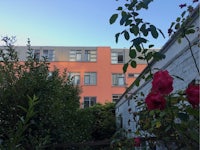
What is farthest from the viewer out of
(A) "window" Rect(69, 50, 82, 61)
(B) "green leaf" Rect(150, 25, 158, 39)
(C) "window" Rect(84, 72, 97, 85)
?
(A) "window" Rect(69, 50, 82, 61)

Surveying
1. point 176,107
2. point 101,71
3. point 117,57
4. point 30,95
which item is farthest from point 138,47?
point 117,57

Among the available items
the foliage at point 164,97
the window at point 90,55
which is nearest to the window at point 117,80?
the window at point 90,55

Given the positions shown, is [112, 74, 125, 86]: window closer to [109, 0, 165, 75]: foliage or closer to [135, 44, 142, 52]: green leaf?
[109, 0, 165, 75]: foliage

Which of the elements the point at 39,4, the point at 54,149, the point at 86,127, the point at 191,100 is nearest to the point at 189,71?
the point at 191,100

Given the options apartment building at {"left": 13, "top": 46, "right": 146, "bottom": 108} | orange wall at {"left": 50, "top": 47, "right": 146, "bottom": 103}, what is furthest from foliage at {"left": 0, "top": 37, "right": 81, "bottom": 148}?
orange wall at {"left": 50, "top": 47, "right": 146, "bottom": 103}

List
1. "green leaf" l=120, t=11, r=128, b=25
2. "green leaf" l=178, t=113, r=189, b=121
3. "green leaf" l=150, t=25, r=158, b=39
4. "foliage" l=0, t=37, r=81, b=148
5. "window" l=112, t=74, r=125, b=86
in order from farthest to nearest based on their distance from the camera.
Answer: "window" l=112, t=74, r=125, b=86
"foliage" l=0, t=37, r=81, b=148
"green leaf" l=120, t=11, r=128, b=25
"green leaf" l=150, t=25, r=158, b=39
"green leaf" l=178, t=113, r=189, b=121

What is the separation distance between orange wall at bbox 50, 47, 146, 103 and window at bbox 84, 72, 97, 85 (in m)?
0.40

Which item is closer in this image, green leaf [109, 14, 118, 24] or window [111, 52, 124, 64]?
green leaf [109, 14, 118, 24]

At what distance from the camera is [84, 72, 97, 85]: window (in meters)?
44.4

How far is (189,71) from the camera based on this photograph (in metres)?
5.21

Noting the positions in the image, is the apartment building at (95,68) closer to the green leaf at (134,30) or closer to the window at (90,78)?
the window at (90,78)

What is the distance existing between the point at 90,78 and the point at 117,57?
4.87 meters

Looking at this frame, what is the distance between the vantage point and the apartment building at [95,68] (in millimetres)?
43938

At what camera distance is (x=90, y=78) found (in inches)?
1757
